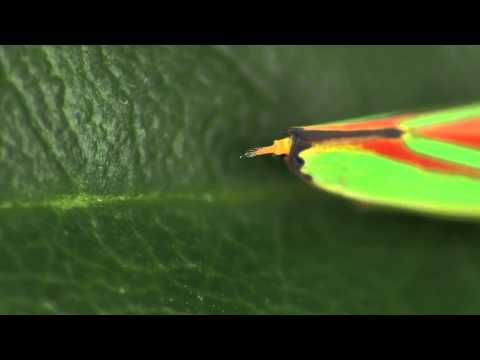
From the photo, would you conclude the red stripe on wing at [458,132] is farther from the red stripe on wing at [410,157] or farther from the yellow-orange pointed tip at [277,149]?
the yellow-orange pointed tip at [277,149]

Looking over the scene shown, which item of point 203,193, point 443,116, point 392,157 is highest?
point 443,116

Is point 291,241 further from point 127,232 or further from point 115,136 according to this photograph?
point 115,136

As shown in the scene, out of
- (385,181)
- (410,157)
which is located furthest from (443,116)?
(385,181)

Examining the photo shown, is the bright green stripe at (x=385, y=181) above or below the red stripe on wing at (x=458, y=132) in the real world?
below

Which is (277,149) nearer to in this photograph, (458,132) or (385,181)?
(385,181)

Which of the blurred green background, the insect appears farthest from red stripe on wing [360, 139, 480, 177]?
the blurred green background

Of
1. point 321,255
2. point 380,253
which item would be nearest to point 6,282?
point 321,255

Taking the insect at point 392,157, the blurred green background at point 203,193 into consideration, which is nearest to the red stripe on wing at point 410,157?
the insect at point 392,157
